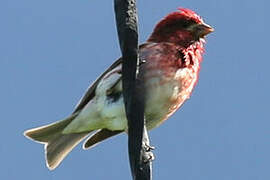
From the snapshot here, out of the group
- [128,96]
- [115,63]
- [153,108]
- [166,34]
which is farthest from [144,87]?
[128,96]

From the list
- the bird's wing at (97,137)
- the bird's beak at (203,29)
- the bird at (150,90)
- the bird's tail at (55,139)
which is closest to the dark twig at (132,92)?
the bird at (150,90)

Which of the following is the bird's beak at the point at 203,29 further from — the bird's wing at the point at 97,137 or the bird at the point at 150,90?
the bird's wing at the point at 97,137

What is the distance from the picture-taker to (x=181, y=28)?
250 inches

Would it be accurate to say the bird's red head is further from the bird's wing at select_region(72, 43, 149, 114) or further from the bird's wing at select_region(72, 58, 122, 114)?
the bird's wing at select_region(72, 58, 122, 114)

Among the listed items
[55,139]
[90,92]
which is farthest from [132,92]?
[55,139]

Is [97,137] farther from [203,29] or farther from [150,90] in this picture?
[203,29]

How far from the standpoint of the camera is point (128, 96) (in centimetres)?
356

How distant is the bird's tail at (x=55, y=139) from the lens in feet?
21.6

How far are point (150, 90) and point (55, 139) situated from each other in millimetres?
1560

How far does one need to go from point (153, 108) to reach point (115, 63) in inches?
22.0

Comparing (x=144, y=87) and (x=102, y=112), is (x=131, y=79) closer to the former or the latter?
(x=144, y=87)

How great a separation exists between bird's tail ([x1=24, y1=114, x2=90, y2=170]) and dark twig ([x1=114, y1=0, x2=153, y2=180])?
2936mm

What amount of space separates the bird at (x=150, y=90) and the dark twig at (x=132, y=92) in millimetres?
1544

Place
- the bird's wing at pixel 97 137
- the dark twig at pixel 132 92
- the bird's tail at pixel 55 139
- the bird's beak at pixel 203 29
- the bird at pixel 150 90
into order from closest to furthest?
the dark twig at pixel 132 92
the bird at pixel 150 90
the bird's wing at pixel 97 137
the bird's beak at pixel 203 29
the bird's tail at pixel 55 139
